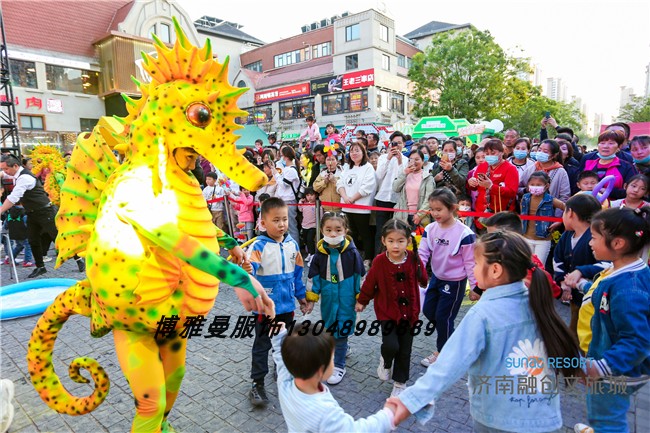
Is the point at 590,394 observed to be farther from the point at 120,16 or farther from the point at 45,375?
the point at 120,16

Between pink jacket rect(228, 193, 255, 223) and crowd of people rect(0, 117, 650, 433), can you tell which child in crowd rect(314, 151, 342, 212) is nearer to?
crowd of people rect(0, 117, 650, 433)

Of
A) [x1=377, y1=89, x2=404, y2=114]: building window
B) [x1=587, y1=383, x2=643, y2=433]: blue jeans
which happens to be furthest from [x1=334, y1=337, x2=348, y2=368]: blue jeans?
[x1=377, y1=89, x2=404, y2=114]: building window

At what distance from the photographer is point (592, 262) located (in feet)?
10.3

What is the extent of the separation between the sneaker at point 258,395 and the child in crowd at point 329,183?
3922 mm

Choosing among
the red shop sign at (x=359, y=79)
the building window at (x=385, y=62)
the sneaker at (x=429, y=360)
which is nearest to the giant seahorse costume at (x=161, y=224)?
the sneaker at (x=429, y=360)

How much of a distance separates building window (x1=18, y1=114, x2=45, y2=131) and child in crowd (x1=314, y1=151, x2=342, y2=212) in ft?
70.2

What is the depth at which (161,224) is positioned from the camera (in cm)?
193

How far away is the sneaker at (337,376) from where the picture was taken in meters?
3.26

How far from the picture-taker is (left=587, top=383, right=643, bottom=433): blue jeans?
6.62 feet

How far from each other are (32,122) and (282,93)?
60.7ft

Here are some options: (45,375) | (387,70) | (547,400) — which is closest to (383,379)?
(547,400)

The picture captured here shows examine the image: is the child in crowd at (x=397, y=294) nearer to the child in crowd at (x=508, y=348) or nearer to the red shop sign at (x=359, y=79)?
the child in crowd at (x=508, y=348)

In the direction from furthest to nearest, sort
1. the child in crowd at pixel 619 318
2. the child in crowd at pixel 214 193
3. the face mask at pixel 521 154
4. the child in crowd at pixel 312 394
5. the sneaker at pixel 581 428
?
the child in crowd at pixel 214 193 → the face mask at pixel 521 154 → the sneaker at pixel 581 428 → the child in crowd at pixel 619 318 → the child in crowd at pixel 312 394

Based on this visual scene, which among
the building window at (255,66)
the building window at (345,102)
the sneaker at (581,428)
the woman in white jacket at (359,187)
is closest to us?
the sneaker at (581,428)
